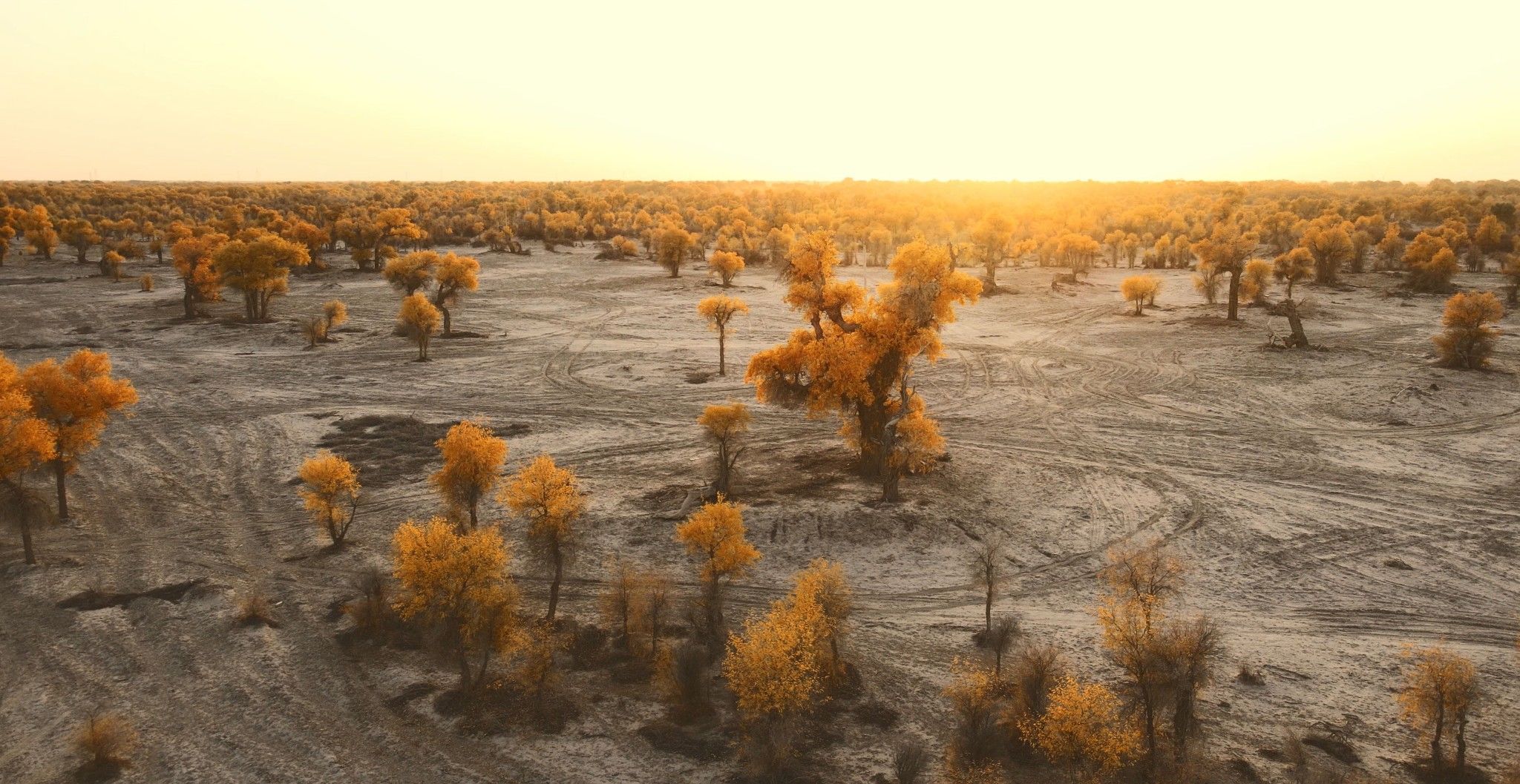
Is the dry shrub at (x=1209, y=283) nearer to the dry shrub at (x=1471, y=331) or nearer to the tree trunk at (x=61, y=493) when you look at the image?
the dry shrub at (x=1471, y=331)

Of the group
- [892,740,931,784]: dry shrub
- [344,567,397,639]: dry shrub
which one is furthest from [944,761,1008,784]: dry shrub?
[344,567,397,639]: dry shrub

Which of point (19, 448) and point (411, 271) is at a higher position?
point (411, 271)

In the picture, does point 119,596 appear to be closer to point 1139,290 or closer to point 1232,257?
point 1232,257

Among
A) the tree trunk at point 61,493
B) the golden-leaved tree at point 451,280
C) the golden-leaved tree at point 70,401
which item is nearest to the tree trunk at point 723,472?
the golden-leaved tree at point 70,401

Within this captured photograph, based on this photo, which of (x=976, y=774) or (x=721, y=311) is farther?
(x=721, y=311)

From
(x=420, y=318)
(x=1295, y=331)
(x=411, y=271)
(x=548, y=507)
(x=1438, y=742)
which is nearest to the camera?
(x=1438, y=742)

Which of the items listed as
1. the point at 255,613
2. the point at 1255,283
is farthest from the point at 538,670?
the point at 1255,283

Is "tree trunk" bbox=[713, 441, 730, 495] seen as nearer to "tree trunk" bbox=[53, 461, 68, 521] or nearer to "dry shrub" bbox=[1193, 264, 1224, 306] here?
"tree trunk" bbox=[53, 461, 68, 521]
